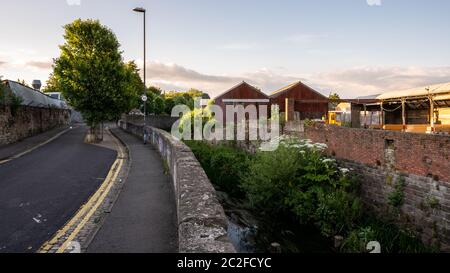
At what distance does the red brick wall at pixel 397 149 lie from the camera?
9.74m

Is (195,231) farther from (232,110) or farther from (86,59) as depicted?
(232,110)

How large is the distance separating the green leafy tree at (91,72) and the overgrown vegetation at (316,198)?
1556 cm

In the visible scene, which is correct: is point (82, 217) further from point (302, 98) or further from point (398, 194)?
point (302, 98)

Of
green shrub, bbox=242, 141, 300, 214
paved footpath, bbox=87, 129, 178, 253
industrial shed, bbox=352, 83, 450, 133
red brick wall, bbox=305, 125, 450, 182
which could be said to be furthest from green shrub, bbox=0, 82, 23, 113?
industrial shed, bbox=352, 83, 450, 133

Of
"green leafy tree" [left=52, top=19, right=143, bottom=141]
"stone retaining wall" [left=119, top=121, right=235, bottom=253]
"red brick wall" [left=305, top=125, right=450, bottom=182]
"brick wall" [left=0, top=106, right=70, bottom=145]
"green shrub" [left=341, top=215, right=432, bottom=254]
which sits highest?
"green leafy tree" [left=52, top=19, right=143, bottom=141]

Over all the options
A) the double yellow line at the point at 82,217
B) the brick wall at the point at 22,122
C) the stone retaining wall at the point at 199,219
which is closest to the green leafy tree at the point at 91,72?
the brick wall at the point at 22,122

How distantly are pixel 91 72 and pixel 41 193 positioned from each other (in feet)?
56.6

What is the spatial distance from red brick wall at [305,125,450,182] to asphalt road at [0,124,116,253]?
918 centimetres

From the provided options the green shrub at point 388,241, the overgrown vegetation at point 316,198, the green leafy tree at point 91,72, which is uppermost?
the green leafy tree at point 91,72

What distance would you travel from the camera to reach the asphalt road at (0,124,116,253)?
659 centimetres

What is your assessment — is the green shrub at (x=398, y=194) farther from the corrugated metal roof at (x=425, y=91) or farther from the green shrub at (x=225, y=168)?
A: the corrugated metal roof at (x=425, y=91)

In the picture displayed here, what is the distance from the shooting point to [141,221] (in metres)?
7.25

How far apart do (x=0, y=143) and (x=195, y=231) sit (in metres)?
21.7

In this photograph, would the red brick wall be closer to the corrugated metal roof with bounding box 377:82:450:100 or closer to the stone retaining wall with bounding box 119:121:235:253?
the corrugated metal roof with bounding box 377:82:450:100
